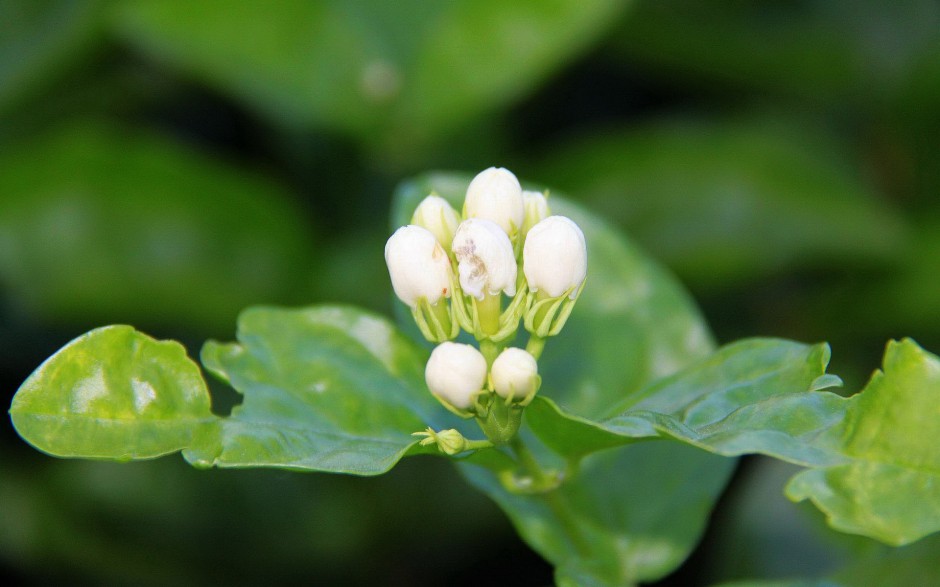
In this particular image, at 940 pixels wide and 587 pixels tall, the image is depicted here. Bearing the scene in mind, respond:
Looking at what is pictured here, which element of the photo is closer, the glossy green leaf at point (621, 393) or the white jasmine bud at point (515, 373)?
the white jasmine bud at point (515, 373)

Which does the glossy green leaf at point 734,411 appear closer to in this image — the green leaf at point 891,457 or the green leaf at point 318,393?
the green leaf at point 891,457

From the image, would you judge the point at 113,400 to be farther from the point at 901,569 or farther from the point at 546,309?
the point at 901,569

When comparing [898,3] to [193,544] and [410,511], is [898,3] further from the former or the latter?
[193,544]

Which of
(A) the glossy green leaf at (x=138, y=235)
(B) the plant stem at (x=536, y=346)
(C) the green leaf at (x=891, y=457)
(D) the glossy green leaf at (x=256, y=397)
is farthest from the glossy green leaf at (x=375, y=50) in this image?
(C) the green leaf at (x=891, y=457)

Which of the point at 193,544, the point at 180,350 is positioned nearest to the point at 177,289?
the point at 193,544

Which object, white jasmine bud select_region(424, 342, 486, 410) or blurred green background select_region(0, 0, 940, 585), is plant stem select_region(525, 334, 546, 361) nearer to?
white jasmine bud select_region(424, 342, 486, 410)

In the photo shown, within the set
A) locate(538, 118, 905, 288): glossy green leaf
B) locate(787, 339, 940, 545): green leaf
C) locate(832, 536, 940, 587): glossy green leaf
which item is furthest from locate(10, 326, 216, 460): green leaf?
locate(538, 118, 905, 288): glossy green leaf
